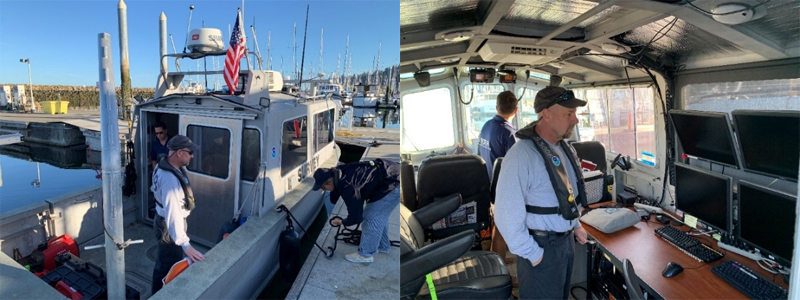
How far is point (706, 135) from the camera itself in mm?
1862

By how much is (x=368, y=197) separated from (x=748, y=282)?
6.00 ft

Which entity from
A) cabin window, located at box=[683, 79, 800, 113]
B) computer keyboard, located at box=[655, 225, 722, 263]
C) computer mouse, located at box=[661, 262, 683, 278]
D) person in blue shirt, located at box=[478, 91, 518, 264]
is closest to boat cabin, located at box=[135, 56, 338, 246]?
person in blue shirt, located at box=[478, 91, 518, 264]

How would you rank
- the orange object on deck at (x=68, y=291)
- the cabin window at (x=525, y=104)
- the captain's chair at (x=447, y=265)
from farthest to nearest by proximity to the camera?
the cabin window at (x=525, y=104) < the orange object on deck at (x=68, y=291) < the captain's chair at (x=447, y=265)

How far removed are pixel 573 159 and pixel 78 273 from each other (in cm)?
273

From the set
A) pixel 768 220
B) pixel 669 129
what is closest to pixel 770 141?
pixel 768 220

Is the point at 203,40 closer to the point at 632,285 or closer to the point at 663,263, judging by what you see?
the point at 632,285

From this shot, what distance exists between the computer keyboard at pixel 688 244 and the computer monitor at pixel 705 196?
10 cm

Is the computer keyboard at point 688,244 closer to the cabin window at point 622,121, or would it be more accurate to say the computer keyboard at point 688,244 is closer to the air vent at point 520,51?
the cabin window at point 622,121

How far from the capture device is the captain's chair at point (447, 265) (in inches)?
48.0

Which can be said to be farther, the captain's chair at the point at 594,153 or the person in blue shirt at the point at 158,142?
the captain's chair at the point at 594,153

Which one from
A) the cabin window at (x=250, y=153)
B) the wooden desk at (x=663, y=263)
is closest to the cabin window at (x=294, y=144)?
the cabin window at (x=250, y=153)

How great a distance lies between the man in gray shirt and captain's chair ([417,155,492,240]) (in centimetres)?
97

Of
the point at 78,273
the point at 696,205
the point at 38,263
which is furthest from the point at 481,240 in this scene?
the point at 38,263

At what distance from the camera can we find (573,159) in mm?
1517
